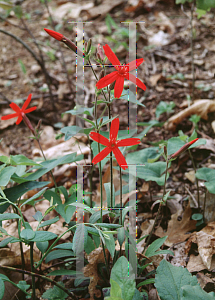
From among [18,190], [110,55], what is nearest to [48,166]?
[18,190]

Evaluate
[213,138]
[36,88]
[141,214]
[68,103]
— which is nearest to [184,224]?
[141,214]

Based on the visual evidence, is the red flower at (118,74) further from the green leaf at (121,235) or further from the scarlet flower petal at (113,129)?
the green leaf at (121,235)

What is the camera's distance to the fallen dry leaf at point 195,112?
→ 177cm

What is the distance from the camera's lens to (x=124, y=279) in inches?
28.9

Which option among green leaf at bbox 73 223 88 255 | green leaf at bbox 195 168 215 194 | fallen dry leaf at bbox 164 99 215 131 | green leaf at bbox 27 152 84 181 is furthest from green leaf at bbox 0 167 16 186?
fallen dry leaf at bbox 164 99 215 131

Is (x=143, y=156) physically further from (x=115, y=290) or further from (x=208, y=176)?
(x=115, y=290)

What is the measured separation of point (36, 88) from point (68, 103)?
17.0 inches

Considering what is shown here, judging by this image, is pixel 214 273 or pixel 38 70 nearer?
pixel 214 273

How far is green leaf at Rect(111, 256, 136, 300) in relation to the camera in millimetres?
713

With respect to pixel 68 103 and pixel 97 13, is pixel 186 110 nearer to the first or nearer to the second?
pixel 68 103

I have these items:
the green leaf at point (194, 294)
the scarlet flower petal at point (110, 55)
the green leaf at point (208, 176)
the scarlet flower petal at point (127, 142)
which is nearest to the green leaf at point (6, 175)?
the scarlet flower petal at point (127, 142)

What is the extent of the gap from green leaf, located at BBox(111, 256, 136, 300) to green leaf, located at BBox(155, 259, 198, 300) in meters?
0.08

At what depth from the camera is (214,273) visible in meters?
0.95

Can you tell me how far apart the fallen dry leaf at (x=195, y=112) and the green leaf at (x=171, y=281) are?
122 centimetres
